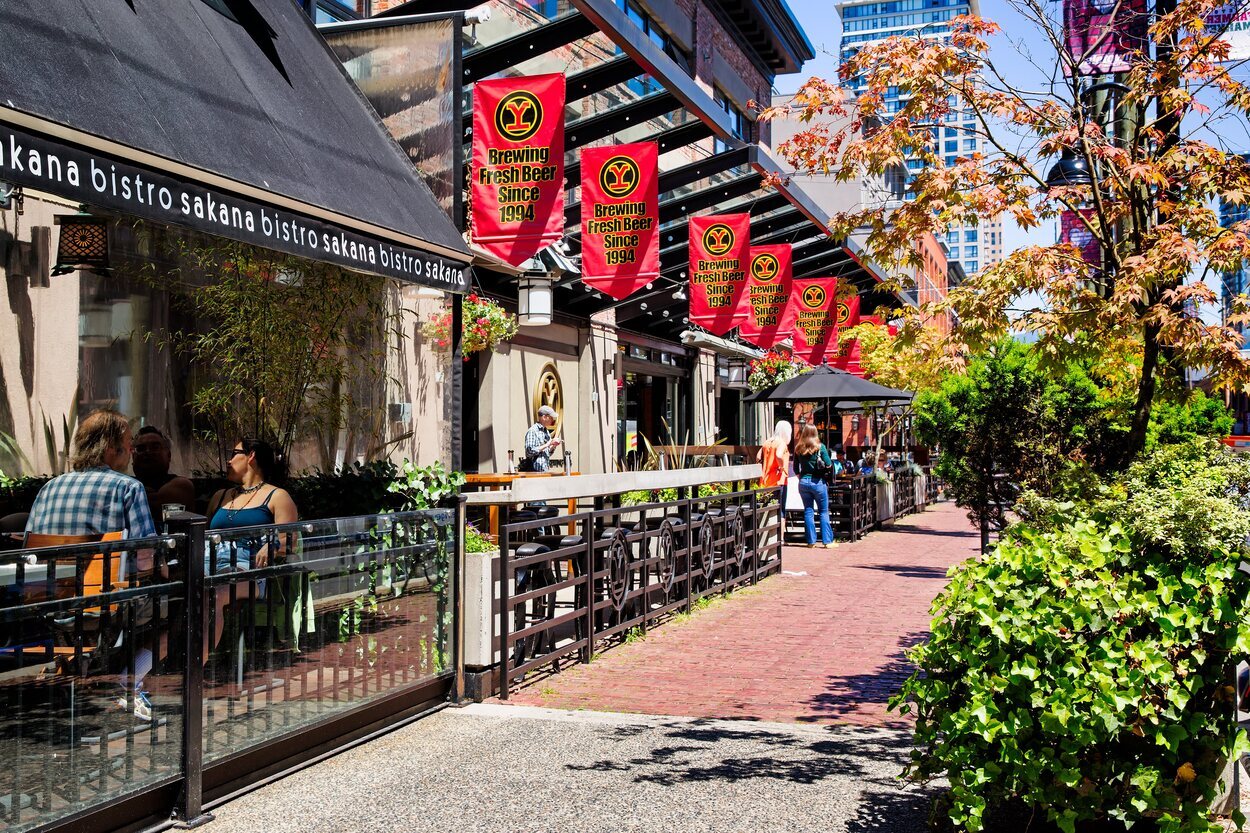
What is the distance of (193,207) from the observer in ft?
19.0

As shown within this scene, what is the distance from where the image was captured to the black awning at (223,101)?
17.7 ft

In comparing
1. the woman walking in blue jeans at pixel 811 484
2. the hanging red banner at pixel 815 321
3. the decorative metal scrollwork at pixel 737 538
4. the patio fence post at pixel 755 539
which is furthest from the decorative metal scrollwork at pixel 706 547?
the hanging red banner at pixel 815 321

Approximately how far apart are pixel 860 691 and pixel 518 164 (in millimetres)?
6400

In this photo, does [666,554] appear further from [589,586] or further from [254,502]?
[254,502]

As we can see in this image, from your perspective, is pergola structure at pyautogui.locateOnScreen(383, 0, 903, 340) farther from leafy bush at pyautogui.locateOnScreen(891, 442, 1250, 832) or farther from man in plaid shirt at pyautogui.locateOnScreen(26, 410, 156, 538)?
man in plaid shirt at pyautogui.locateOnScreen(26, 410, 156, 538)

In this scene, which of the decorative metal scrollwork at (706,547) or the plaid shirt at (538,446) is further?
the plaid shirt at (538,446)

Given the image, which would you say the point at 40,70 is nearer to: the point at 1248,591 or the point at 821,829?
the point at 821,829

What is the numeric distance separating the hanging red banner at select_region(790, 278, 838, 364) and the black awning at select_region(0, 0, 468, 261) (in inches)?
673

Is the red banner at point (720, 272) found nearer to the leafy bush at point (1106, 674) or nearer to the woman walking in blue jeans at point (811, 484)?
the woman walking in blue jeans at point (811, 484)

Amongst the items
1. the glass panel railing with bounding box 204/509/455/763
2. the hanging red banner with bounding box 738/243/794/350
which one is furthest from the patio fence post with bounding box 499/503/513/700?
the hanging red banner with bounding box 738/243/794/350

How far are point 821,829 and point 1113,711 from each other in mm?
1326

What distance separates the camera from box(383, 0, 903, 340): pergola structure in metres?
13.0

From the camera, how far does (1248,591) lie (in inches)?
169

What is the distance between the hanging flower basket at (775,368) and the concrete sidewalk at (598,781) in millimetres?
23101
